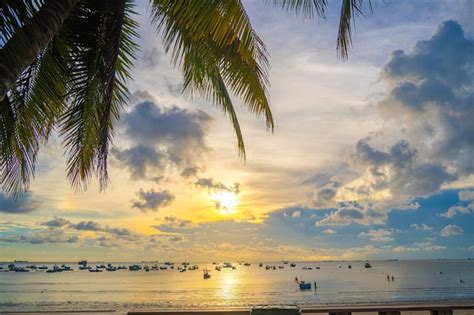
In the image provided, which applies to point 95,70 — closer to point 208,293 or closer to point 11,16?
point 11,16

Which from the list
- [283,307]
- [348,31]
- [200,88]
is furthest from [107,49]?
[283,307]

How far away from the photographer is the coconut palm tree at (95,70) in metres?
4.21

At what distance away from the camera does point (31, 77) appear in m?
5.25

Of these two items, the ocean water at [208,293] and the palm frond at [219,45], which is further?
the ocean water at [208,293]

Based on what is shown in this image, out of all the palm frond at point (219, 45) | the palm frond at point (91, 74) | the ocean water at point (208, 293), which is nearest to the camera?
the palm frond at point (219, 45)

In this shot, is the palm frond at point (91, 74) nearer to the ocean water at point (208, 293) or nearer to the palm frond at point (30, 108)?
the palm frond at point (30, 108)

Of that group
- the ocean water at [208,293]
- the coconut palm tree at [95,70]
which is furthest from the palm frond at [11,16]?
the ocean water at [208,293]

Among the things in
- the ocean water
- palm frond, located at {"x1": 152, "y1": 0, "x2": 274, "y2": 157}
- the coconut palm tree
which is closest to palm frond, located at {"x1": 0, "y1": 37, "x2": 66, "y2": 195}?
the coconut palm tree

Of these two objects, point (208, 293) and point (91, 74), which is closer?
point (91, 74)

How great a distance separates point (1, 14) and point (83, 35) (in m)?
0.99

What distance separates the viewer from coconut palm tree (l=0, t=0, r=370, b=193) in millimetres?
4211

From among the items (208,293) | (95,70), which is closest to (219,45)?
(95,70)

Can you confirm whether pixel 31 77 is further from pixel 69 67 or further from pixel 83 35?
pixel 83 35

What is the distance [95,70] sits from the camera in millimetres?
5152
